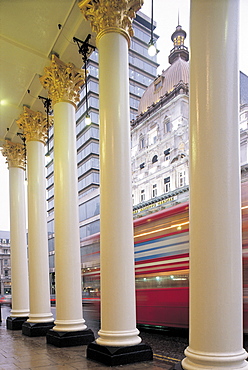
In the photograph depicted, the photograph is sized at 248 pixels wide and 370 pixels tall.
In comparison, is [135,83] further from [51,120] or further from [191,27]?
[191,27]

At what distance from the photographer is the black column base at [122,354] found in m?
5.52

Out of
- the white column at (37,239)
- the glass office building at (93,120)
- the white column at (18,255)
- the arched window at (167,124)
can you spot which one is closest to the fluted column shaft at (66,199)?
the white column at (37,239)

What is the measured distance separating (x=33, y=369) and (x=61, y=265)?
2705mm

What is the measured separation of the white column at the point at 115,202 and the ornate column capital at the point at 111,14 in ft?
0.49

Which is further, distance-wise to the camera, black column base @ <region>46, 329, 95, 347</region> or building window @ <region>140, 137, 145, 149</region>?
building window @ <region>140, 137, 145, 149</region>

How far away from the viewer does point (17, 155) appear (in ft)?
47.4

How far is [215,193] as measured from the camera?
3.79m

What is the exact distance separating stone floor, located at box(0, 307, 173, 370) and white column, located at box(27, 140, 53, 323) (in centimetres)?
151

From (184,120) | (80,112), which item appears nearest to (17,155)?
(184,120)

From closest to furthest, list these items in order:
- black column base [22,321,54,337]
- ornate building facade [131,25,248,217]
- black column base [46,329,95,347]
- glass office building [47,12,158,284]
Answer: black column base [46,329,95,347] → black column base [22,321,54,337] → ornate building facade [131,25,248,217] → glass office building [47,12,158,284]

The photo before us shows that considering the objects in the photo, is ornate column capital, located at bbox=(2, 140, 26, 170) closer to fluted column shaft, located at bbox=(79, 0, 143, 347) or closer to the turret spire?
fluted column shaft, located at bbox=(79, 0, 143, 347)

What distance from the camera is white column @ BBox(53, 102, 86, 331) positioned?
26.3 feet

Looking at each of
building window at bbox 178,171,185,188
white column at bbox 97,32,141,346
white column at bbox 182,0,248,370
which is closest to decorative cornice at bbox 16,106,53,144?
white column at bbox 97,32,141,346

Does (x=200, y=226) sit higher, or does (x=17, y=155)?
(x=17, y=155)
